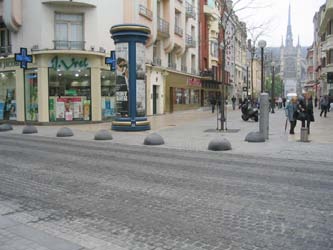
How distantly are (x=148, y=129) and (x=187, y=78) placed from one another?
81.1 feet

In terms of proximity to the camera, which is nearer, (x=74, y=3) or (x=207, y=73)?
(x=74, y=3)

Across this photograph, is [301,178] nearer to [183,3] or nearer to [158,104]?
[158,104]

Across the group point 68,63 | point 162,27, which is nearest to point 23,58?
point 68,63

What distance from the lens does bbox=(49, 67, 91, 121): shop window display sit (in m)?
25.8

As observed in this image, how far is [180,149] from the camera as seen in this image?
1387 cm

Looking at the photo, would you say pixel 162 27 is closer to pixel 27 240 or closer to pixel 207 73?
pixel 207 73

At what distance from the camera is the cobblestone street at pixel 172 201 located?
196 inches

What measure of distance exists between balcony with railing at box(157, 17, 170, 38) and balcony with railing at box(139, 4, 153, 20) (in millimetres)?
2580

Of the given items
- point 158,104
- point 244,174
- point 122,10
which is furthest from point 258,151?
point 158,104

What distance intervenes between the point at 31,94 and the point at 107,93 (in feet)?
15.9

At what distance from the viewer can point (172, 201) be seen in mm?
6773

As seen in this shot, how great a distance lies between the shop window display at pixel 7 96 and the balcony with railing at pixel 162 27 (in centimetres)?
1309

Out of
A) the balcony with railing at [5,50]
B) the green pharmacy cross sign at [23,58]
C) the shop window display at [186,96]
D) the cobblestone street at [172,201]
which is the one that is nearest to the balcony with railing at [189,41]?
the shop window display at [186,96]

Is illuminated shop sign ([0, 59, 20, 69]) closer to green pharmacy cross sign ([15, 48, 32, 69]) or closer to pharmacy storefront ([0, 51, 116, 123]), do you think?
pharmacy storefront ([0, 51, 116, 123])
